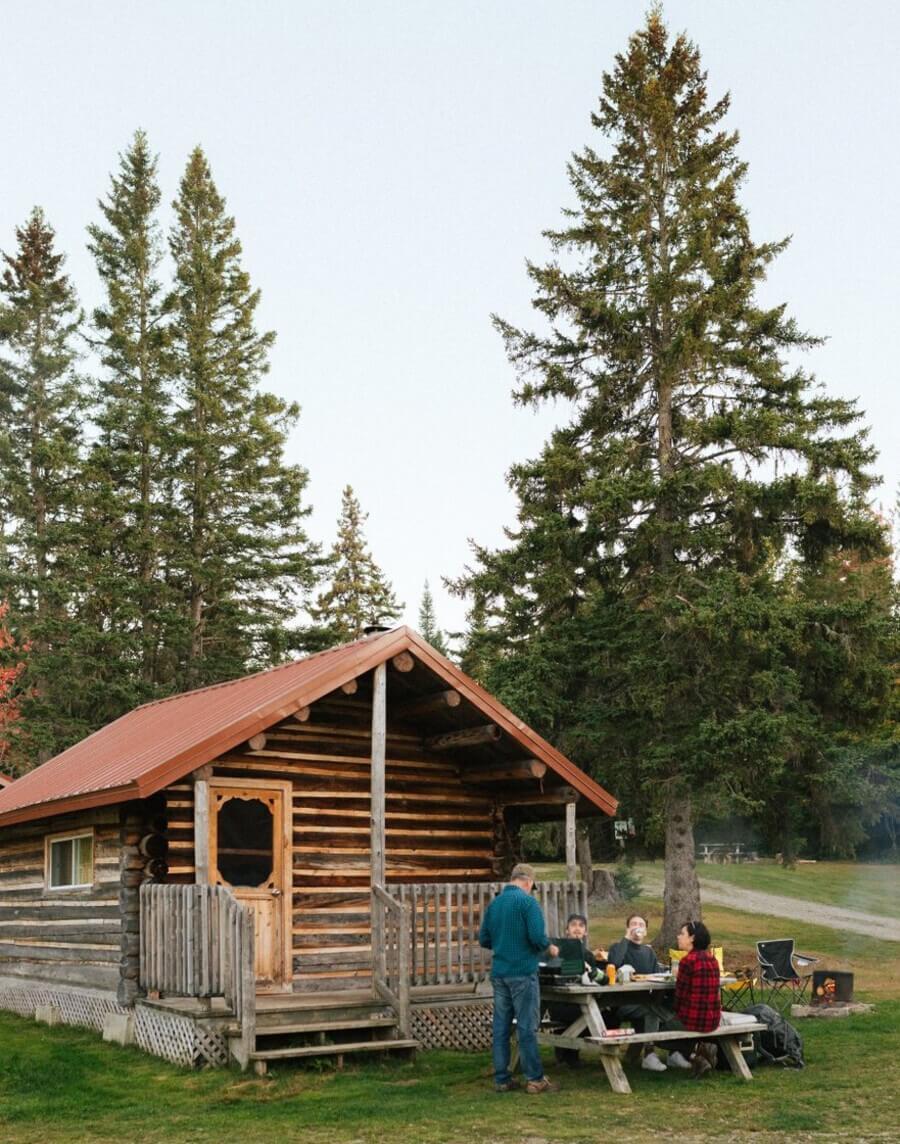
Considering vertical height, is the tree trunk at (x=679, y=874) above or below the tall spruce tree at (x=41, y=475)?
below

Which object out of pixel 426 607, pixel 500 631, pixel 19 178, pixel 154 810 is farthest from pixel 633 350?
pixel 426 607

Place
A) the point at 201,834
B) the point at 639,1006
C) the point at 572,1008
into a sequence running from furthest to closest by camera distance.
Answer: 1. the point at 201,834
2. the point at 572,1008
3. the point at 639,1006

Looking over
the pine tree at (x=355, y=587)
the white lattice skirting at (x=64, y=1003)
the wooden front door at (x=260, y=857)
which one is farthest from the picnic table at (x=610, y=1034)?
the pine tree at (x=355, y=587)

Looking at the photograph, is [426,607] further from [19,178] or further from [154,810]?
[154,810]

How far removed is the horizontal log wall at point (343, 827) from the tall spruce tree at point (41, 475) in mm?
18010

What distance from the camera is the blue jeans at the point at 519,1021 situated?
1102 centimetres

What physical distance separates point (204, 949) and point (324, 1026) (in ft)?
4.57

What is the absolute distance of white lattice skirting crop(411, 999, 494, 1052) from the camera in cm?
1384

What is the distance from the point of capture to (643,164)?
92.1 ft

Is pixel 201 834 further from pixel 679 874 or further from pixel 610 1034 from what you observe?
pixel 679 874

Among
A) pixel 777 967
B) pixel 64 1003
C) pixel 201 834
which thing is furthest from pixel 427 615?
pixel 201 834

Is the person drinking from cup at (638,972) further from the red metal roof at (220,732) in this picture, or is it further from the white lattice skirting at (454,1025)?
the red metal roof at (220,732)

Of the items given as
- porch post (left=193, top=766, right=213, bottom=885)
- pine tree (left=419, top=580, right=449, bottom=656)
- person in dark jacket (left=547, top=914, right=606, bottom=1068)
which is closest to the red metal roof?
porch post (left=193, top=766, right=213, bottom=885)

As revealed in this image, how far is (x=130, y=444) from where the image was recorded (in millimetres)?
37438
